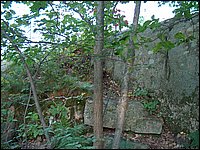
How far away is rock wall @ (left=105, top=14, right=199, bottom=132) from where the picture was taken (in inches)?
161

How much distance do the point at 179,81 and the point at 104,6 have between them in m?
2.35

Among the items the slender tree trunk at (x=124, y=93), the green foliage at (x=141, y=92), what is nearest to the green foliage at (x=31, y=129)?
the slender tree trunk at (x=124, y=93)

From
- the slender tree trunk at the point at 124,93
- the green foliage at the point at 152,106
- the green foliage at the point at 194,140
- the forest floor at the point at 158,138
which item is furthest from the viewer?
the green foliage at the point at 152,106

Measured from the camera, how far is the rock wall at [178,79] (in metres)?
4.10

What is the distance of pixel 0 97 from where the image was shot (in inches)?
90.9

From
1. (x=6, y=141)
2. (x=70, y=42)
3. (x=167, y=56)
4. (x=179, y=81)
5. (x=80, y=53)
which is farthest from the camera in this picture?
(x=167, y=56)

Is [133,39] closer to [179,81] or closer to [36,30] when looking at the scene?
[36,30]

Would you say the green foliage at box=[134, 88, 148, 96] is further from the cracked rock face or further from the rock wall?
the cracked rock face

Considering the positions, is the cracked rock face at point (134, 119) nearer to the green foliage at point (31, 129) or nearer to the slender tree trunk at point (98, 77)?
the slender tree trunk at point (98, 77)

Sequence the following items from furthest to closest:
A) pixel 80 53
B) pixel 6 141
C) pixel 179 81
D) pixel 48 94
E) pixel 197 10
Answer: pixel 179 81 → pixel 48 94 → pixel 80 53 → pixel 197 10 → pixel 6 141

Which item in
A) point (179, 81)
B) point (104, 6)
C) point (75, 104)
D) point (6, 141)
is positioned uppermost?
point (104, 6)

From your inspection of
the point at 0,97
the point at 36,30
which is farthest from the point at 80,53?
the point at 0,97

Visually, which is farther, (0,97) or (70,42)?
(70,42)

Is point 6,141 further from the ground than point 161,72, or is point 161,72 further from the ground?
point 161,72
